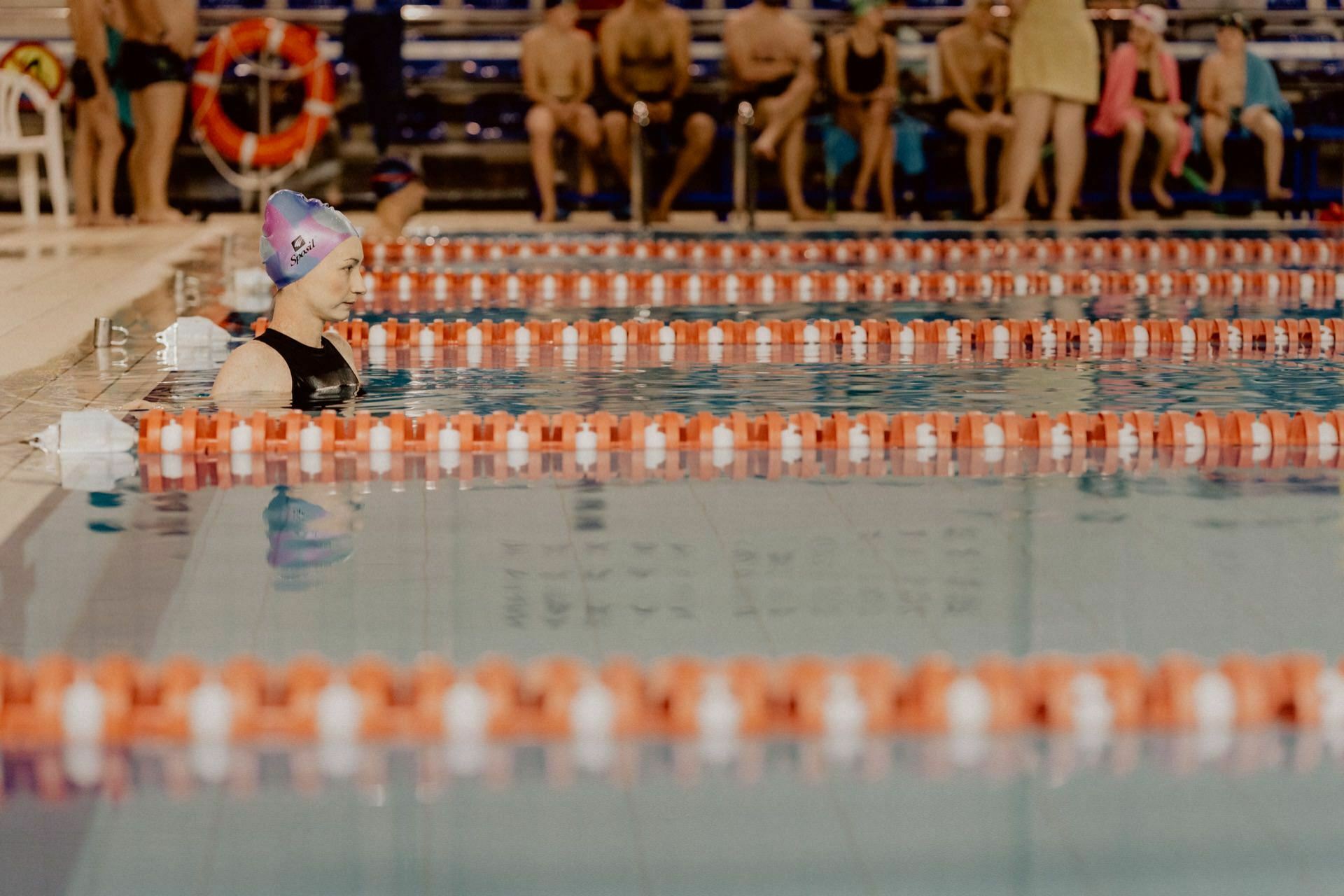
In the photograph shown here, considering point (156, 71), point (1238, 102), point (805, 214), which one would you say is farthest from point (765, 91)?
point (156, 71)

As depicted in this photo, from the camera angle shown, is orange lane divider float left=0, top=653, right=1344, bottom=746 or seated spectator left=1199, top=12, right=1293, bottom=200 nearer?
orange lane divider float left=0, top=653, right=1344, bottom=746

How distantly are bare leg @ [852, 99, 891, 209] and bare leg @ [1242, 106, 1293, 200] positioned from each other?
2.45 m

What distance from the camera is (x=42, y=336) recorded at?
22.2ft

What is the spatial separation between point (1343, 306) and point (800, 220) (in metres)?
5.25

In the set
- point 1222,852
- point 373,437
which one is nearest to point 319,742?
point 1222,852

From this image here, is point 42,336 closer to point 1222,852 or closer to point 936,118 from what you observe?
point 1222,852

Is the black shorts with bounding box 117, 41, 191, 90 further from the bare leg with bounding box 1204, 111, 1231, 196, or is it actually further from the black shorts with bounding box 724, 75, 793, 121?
the bare leg with bounding box 1204, 111, 1231, 196

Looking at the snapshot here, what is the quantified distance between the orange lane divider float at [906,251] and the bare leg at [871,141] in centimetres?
188

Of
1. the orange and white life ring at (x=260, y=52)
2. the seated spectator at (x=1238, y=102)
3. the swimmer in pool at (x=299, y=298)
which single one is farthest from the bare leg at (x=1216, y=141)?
the swimmer in pool at (x=299, y=298)

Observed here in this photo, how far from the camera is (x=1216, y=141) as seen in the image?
1330 centimetres

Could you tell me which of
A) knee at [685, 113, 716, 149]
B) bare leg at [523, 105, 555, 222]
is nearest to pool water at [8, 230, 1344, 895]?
bare leg at [523, 105, 555, 222]

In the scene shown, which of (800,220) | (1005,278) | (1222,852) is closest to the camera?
(1222,852)

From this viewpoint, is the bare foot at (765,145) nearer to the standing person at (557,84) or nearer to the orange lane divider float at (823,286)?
the standing person at (557,84)

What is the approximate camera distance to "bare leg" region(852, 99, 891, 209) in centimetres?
1284
